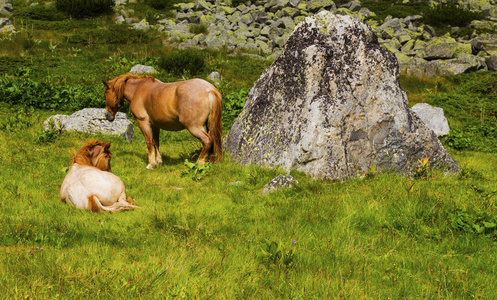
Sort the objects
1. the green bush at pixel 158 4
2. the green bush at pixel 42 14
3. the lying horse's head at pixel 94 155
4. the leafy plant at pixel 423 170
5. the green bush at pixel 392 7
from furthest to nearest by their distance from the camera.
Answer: the green bush at pixel 158 4 → the green bush at pixel 392 7 → the green bush at pixel 42 14 → the leafy plant at pixel 423 170 → the lying horse's head at pixel 94 155

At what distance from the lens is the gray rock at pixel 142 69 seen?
58.3 feet

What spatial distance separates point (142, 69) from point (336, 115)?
12.4m

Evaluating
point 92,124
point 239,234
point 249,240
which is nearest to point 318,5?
point 92,124

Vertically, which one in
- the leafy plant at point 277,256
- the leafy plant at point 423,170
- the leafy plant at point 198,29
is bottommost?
the leafy plant at point 198,29

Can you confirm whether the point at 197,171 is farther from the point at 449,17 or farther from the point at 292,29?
the point at 449,17

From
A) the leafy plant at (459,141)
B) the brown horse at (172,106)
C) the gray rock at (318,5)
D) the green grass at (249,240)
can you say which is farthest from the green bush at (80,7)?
the leafy plant at (459,141)

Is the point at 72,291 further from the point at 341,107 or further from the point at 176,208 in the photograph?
the point at 341,107

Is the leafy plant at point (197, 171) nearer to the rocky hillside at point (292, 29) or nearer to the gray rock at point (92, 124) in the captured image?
the gray rock at point (92, 124)

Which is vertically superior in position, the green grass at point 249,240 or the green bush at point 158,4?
the green grass at point 249,240

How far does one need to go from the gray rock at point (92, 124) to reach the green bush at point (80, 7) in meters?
22.4

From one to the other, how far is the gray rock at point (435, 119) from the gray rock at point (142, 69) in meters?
11.5

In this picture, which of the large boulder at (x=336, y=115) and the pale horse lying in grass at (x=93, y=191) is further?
Answer: the large boulder at (x=336, y=115)

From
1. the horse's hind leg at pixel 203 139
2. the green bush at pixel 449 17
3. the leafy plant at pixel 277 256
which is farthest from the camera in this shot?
the green bush at pixel 449 17

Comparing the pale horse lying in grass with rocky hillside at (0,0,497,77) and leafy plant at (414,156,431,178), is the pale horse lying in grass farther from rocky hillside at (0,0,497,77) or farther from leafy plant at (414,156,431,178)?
rocky hillside at (0,0,497,77)
